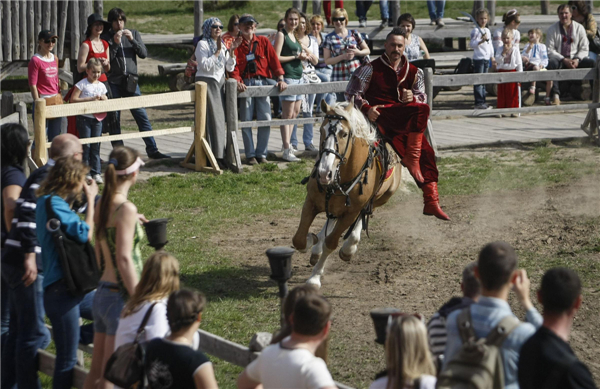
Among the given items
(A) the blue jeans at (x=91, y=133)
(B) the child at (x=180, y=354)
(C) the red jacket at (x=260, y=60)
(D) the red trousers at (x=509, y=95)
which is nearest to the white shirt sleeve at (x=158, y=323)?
(B) the child at (x=180, y=354)

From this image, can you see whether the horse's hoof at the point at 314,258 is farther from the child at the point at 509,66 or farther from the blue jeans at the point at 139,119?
the child at the point at 509,66

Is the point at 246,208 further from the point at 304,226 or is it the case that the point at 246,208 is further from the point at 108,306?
the point at 108,306

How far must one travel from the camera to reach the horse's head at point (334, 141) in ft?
25.0

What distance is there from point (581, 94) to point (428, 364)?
1615 centimetres

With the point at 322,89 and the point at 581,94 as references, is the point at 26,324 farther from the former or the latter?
the point at 581,94

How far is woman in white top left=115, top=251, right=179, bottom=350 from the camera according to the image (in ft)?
14.8

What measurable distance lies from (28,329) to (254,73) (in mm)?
8592

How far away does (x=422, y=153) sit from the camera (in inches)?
366

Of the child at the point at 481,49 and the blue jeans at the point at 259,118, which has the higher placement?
the child at the point at 481,49

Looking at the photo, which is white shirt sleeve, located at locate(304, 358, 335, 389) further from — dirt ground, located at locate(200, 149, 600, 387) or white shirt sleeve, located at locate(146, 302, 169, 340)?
dirt ground, located at locate(200, 149, 600, 387)

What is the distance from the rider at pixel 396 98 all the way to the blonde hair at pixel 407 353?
5.21 m

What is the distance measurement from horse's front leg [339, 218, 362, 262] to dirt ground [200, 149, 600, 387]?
25 centimetres

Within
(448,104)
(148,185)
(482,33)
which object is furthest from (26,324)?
(448,104)

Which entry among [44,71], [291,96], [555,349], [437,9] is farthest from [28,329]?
[437,9]
